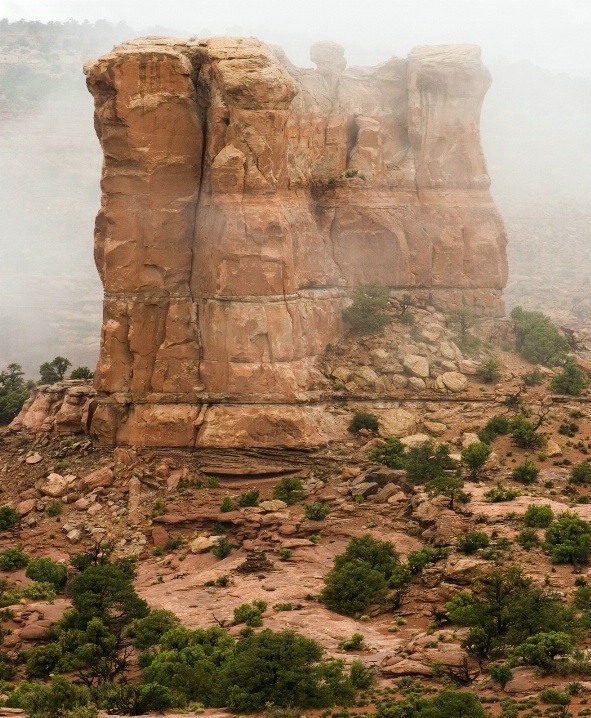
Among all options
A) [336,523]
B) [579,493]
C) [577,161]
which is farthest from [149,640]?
[577,161]

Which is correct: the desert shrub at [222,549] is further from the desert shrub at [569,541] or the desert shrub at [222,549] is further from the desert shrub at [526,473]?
the desert shrub at [569,541]

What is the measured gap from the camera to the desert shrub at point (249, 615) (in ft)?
154

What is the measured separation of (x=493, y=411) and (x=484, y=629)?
19.1 meters

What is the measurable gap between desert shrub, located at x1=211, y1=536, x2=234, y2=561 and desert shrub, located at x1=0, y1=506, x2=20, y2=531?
860 cm

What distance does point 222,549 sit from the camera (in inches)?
2114

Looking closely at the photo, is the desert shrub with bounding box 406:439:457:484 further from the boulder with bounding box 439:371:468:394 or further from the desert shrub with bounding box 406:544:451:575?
the desert shrub with bounding box 406:544:451:575

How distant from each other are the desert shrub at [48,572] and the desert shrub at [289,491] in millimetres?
8661

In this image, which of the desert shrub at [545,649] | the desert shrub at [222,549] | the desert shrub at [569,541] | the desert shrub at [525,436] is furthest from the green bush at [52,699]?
the desert shrub at [525,436]

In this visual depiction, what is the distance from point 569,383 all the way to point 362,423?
401 inches

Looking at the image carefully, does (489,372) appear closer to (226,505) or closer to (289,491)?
(289,491)

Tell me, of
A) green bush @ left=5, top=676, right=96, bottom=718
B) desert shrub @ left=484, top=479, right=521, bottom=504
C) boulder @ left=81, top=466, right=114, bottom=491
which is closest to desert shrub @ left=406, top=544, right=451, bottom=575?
desert shrub @ left=484, top=479, right=521, bottom=504

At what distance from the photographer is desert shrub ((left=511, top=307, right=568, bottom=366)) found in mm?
66500

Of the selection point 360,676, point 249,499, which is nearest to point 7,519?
point 249,499

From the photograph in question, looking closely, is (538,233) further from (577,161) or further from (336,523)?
(336,523)
